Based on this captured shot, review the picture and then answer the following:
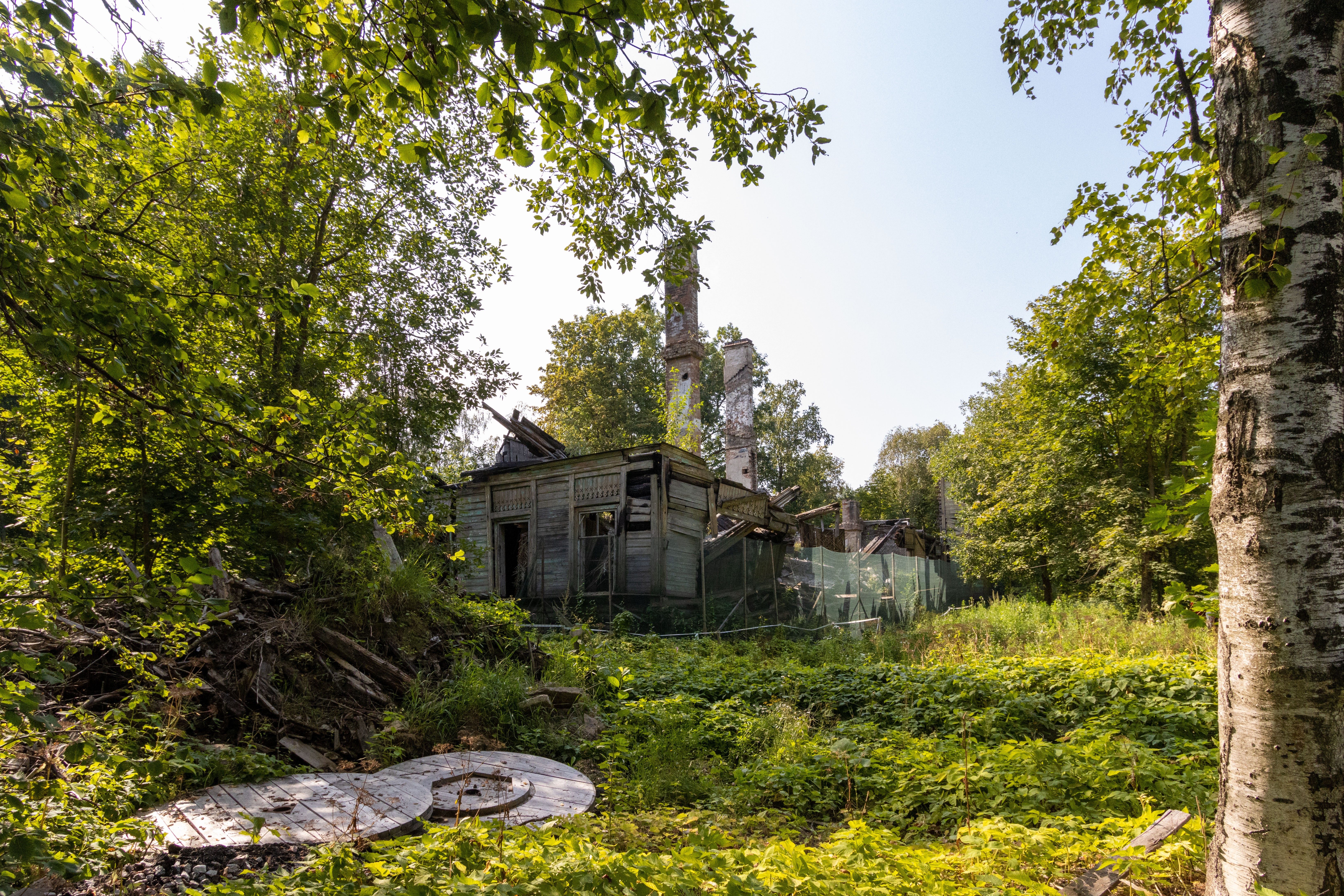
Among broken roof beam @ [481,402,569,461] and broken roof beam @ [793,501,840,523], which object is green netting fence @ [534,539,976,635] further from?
broken roof beam @ [481,402,569,461]

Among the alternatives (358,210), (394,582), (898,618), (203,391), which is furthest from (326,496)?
(898,618)

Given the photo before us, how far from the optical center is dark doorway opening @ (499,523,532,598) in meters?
16.9

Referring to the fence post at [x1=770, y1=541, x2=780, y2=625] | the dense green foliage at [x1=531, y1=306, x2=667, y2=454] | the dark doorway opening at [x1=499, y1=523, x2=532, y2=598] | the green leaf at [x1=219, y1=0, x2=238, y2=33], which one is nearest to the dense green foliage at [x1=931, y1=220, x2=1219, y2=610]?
the fence post at [x1=770, y1=541, x2=780, y2=625]

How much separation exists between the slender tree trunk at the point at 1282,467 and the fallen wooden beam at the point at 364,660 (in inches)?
252

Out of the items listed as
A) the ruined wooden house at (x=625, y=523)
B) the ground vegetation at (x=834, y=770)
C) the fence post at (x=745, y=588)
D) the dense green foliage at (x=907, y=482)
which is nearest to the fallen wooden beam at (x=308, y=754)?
the ground vegetation at (x=834, y=770)

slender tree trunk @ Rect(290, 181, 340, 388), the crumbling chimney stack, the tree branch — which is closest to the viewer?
the tree branch

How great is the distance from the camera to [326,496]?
6297 millimetres

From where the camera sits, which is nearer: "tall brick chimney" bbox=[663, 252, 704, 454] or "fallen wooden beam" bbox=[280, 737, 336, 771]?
"fallen wooden beam" bbox=[280, 737, 336, 771]

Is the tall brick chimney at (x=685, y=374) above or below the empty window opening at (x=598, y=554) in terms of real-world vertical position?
above

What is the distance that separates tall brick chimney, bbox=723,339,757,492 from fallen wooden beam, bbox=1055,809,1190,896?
639 inches

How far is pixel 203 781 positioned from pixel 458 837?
2.64m

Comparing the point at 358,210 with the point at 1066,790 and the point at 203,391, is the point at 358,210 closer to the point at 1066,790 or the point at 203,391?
the point at 203,391

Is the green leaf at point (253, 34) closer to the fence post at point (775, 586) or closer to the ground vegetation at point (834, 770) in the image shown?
the ground vegetation at point (834, 770)

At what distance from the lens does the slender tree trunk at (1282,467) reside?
2.32 metres
